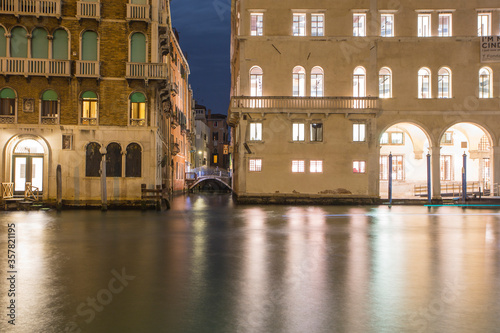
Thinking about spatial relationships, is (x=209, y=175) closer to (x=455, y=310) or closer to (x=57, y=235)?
(x=57, y=235)

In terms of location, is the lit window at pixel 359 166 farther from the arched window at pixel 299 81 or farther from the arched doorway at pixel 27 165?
the arched doorway at pixel 27 165

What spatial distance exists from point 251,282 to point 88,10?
26.0m

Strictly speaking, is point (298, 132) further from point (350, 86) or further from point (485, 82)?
point (485, 82)

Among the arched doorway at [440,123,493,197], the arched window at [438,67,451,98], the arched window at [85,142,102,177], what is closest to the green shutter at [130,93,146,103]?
the arched window at [85,142,102,177]

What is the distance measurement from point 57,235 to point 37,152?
1667 cm

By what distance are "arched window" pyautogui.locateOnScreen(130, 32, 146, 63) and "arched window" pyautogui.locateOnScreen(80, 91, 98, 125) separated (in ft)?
11.7

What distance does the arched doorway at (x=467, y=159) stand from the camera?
3838 centimetres

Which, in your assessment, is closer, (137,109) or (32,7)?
(32,7)

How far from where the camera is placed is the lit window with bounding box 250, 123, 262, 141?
35156 millimetres

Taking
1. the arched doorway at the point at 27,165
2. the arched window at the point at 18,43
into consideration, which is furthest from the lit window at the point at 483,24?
the arched doorway at the point at 27,165

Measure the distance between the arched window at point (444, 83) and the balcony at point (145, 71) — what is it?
21471 millimetres

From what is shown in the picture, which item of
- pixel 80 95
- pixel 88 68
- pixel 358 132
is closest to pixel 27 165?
pixel 80 95

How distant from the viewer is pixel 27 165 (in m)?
29.1

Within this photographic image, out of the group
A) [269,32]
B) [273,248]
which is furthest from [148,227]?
[269,32]
